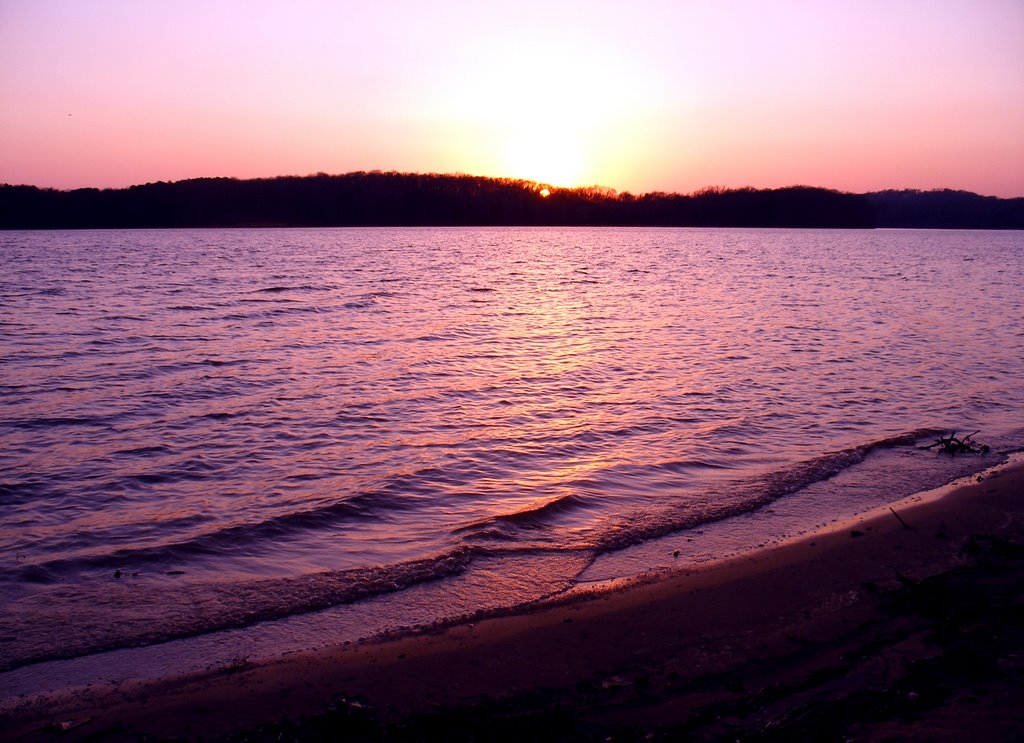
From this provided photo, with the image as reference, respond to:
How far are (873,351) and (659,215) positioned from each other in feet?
603

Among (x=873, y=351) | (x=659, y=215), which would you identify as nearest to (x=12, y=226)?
(x=659, y=215)

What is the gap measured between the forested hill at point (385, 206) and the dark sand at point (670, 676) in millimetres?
152091

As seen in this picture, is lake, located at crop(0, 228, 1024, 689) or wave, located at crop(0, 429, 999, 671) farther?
lake, located at crop(0, 228, 1024, 689)

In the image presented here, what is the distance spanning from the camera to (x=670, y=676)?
464 cm

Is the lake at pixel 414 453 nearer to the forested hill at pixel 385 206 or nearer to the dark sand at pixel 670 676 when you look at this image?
the dark sand at pixel 670 676

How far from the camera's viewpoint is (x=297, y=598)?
625cm

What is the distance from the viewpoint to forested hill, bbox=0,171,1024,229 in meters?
142

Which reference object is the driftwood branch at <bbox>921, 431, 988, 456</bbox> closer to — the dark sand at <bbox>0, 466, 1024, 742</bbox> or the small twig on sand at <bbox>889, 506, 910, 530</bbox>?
the small twig on sand at <bbox>889, 506, 910, 530</bbox>

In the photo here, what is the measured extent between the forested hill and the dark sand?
15209 centimetres

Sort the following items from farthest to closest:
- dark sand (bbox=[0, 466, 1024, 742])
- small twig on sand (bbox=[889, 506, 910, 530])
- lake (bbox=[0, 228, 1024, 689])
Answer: small twig on sand (bbox=[889, 506, 910, 530]), lake (bbox=[0, 228, 1024, 689]), dark sand (bbox=[0, 466, 1024, 742])

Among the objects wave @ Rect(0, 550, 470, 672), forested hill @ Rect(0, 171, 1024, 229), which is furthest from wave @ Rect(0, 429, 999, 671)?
forested hill @ Rect(0, 171, 1024, 229)

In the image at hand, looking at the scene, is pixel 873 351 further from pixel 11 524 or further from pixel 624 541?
pixel 11 524

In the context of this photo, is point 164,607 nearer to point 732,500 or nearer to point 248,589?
point 248,589

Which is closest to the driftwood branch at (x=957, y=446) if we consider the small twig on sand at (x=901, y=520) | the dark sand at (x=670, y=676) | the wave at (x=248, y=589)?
the small twig on sand at (x=901, y=520)
